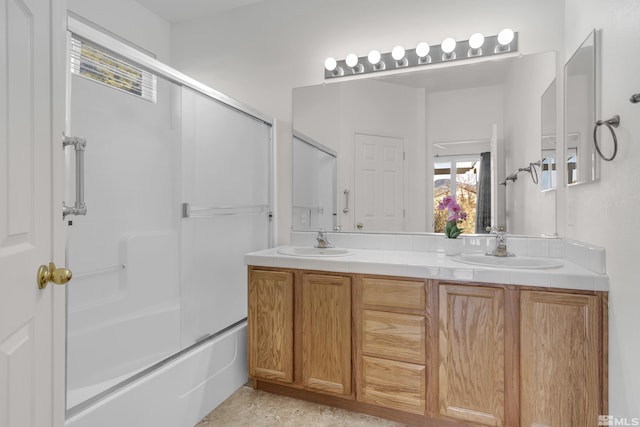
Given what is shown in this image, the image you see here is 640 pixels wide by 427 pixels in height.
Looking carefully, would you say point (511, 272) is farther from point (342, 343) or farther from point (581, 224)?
point (342, 343)

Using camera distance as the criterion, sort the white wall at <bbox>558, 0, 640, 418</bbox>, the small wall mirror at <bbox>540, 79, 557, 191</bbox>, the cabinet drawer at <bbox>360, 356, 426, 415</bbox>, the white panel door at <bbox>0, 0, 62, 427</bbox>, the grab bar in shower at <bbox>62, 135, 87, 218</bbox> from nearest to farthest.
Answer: the white panel door at <bbox>0, 0, 62, 427</bbox> → the grab bar in shower at <bbox>62, 135, 87, 218</bbox> → the white wall at <bbox>558, 0, 640, 418</bbox> → the cabinet drawer at <bbox>360, 356, 426, 415</bbox> → the small wall mirror at <bbox>540, 79, 557, 191</bbox>

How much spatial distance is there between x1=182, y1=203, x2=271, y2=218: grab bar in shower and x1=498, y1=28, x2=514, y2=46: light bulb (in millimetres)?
1862

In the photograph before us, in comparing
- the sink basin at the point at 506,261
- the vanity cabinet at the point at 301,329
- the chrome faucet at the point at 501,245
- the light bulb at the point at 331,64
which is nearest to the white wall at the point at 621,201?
the sink basin at the point at 506,261

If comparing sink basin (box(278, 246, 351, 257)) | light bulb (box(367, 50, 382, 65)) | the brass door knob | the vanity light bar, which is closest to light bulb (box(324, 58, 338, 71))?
the vanity light bar

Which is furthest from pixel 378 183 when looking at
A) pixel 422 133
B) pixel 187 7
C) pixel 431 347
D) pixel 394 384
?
pixel 187 7

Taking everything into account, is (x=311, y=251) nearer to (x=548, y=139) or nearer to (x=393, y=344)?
(x=393, y=344)

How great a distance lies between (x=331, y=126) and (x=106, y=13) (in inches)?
68.6

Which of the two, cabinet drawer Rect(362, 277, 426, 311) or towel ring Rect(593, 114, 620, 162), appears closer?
towel ring Rect(593, 114, 620, 162)

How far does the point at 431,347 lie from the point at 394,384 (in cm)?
28

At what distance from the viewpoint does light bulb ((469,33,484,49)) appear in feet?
7.11

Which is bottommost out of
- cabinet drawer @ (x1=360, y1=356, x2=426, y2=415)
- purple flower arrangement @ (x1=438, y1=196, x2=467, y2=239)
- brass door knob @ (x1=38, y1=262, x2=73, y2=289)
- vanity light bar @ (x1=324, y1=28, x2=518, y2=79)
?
cabinet drawer @ (x1=360, y1=356, x2=426, y2=415)

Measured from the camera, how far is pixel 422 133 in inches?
91.1

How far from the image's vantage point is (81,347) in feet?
6.41

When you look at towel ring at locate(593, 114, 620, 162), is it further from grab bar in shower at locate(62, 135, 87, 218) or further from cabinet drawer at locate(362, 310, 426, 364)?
grab bar in shower at locate(62, 135, 87, 218)
